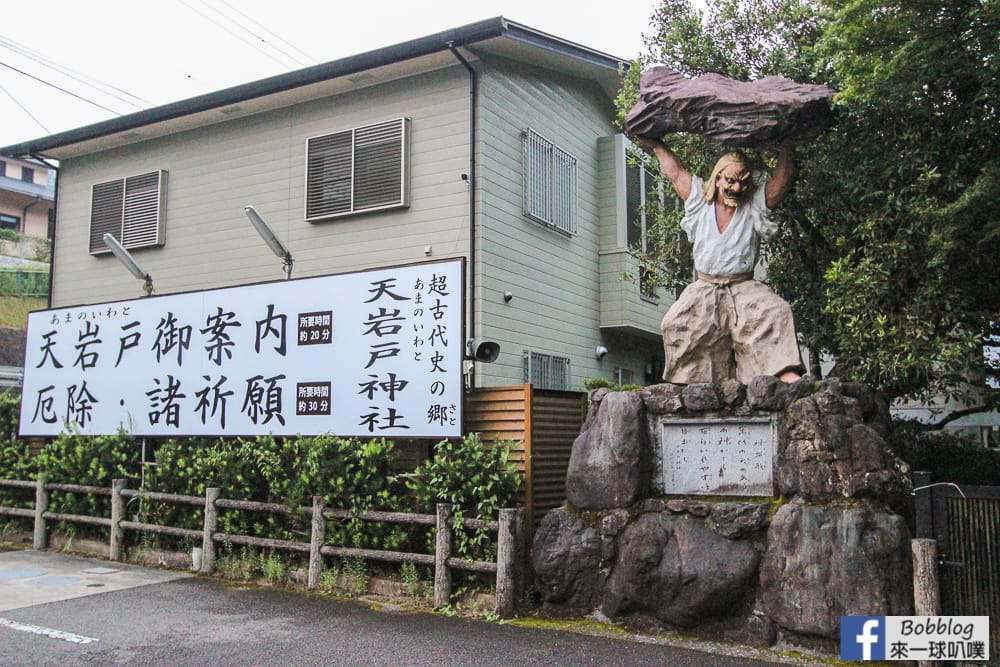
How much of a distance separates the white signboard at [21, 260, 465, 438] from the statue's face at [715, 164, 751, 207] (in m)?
3.04

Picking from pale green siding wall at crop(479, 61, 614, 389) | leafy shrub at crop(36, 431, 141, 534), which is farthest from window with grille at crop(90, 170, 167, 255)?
pale green siding wall at crop(479, 61, 614, 389)

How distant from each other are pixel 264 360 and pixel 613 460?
16.9 ft

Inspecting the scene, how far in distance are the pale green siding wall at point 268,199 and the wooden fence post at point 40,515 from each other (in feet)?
13.1

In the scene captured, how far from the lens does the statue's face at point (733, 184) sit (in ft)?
28.1

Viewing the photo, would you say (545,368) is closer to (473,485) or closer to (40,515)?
(473,485)

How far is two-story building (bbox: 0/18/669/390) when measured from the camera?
1233cm

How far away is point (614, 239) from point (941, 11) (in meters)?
7.67

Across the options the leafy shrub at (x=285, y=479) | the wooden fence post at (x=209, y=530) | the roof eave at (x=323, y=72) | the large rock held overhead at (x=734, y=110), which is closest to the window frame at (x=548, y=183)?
the roof eave at (x=323, y=72)

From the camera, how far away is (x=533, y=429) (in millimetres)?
9359

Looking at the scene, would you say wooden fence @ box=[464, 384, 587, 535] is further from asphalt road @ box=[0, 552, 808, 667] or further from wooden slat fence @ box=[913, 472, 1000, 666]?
wooden slat fence @ box=[913, 472, 1000, 666]

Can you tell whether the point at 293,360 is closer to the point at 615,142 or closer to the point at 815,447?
the point at 815,447

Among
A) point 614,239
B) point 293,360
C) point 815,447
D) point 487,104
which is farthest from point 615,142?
point 815,447

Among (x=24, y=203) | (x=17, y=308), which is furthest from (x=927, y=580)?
(x=24, y=203)

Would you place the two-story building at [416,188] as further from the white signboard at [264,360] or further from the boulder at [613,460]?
the boulder at [613,460]
